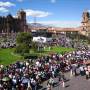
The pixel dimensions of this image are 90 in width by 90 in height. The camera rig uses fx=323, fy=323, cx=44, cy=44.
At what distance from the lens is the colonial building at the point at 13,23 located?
137175 mm

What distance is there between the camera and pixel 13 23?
148m

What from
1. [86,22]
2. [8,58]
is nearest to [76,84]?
[8,58]

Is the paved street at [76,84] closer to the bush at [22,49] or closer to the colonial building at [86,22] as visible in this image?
the bush at [22,49]

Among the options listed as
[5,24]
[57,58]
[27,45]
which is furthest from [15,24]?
[57,58]

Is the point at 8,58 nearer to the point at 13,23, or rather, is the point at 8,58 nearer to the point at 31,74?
the point at 31,74

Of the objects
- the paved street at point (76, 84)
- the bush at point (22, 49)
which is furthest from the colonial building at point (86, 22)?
the paved street at point (76, 84)

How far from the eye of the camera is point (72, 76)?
3250cm

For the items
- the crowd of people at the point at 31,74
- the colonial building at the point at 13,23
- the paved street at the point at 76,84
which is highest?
the colonial building at the point at 13,23

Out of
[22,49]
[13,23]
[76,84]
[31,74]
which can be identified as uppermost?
[13,23]

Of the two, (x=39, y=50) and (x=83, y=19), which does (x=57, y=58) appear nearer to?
(x=39, y=50)

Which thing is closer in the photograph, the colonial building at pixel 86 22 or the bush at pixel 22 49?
the bush at pixel 22 49

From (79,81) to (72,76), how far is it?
289 cm

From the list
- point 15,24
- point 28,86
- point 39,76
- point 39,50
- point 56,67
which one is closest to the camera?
point 28,86

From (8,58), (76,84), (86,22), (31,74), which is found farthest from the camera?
(86,22)
